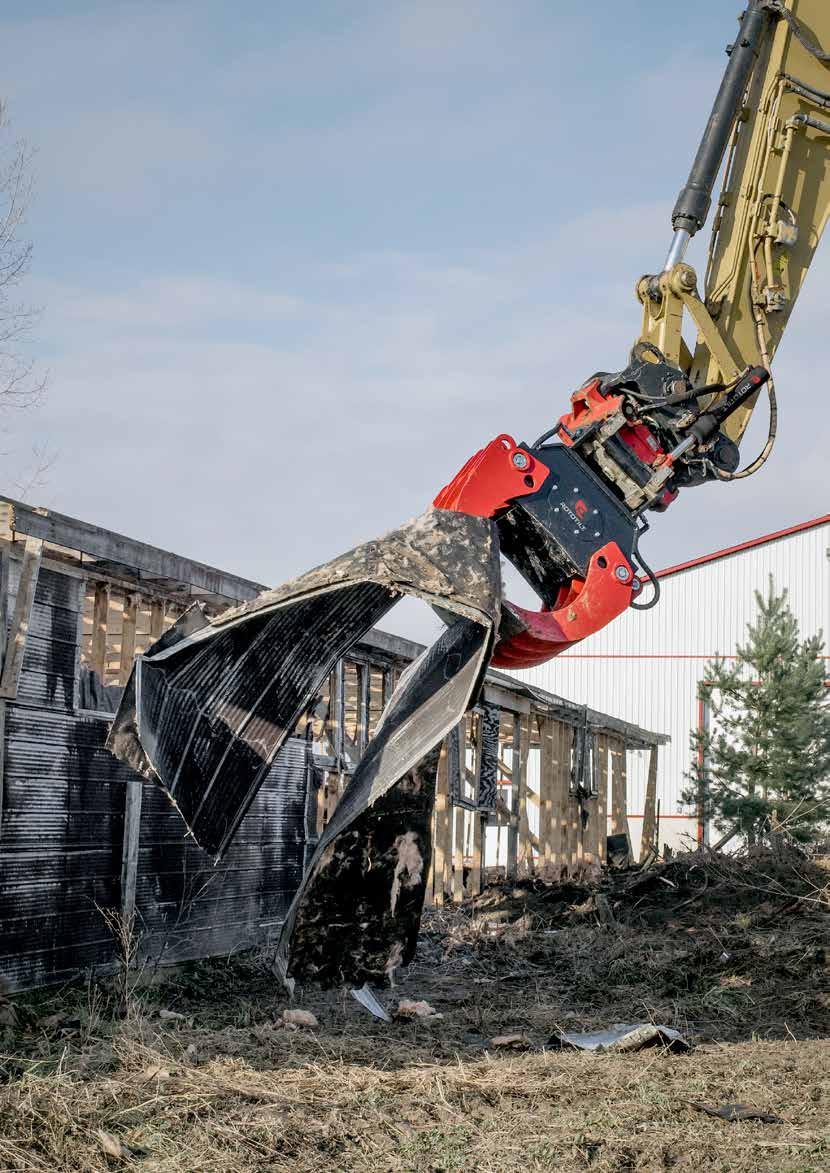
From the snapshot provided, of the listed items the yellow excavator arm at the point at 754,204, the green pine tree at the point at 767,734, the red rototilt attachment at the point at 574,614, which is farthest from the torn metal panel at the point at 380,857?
the green pine tree at the point at 767,734

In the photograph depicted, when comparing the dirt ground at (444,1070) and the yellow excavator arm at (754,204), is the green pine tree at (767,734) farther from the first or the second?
the yellow excavator arm at (754,204)

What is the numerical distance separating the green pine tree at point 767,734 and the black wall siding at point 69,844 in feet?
56.6

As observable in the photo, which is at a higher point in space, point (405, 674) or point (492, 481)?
point (492, 481)

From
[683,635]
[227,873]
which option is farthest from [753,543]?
[227,873]

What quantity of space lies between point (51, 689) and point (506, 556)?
13.5 ft

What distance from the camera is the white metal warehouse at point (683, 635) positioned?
3081cm

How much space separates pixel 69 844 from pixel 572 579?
4612mm

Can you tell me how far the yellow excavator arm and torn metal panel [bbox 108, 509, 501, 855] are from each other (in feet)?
6.40

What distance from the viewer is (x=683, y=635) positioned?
31.8 m

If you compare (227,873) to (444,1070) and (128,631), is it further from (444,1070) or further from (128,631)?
(444,1070)

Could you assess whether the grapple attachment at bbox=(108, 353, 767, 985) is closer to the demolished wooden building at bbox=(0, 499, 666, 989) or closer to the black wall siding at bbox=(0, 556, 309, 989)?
the demolished wooden building at bbox=(0, 499, 666, 989)

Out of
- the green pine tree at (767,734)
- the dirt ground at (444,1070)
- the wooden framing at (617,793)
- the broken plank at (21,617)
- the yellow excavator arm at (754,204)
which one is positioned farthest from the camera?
the green pine tree at (767,734)

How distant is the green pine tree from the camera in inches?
1011

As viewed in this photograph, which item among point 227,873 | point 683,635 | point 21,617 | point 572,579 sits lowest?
point 227,873
